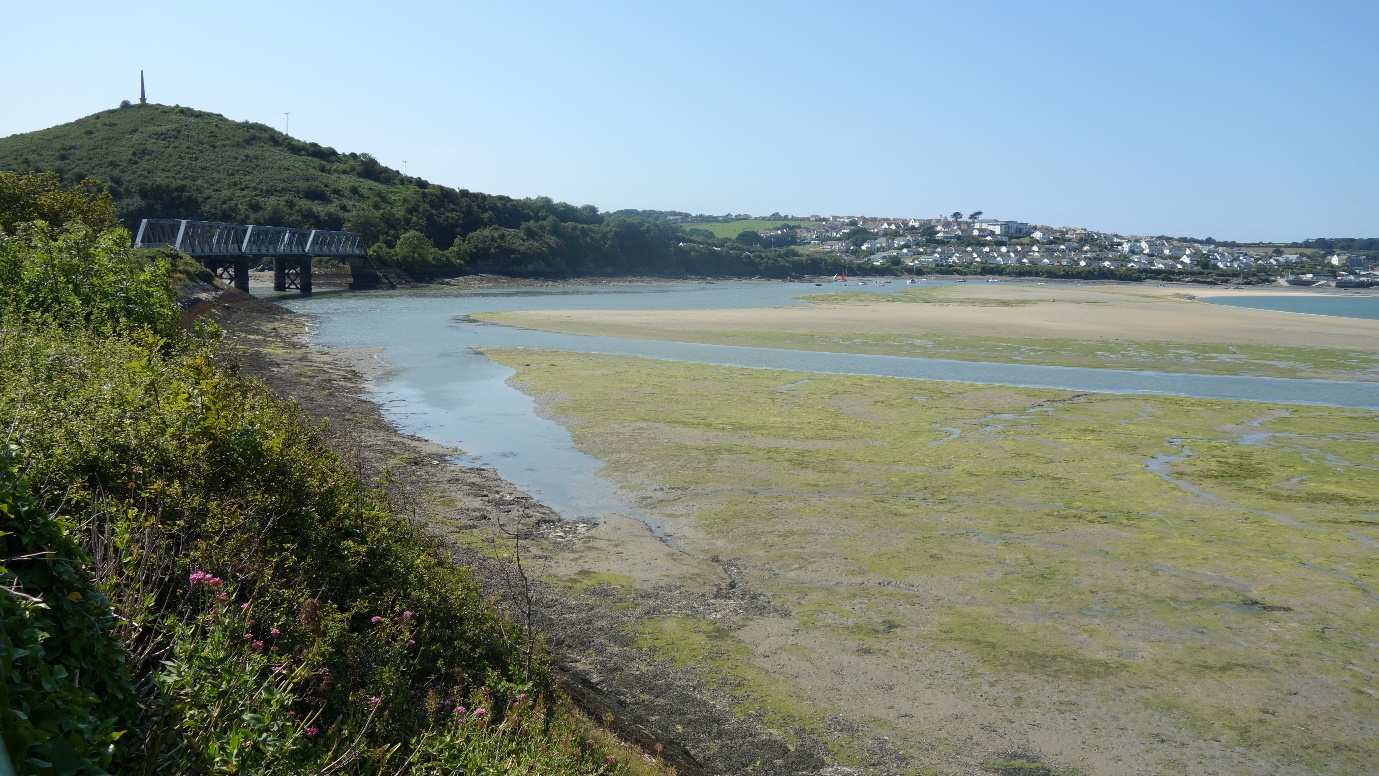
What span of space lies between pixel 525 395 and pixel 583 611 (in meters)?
19.2

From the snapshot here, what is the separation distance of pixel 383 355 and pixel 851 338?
966 inches

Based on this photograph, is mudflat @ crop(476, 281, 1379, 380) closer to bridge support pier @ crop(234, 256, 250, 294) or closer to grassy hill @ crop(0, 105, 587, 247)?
bridge support pier @ crop(234, 256, 250, 294)

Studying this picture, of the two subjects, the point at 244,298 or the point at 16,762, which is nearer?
the point at 16,762

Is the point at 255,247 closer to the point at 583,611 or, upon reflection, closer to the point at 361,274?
the point at 361,274

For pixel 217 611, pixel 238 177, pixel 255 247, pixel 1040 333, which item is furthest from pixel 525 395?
pixel 238 177

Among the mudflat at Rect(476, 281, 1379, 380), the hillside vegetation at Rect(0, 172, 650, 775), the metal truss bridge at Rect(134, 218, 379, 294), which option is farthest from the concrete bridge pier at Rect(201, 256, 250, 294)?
the hillside vegetation at Rect(0, 172, 650, 775)

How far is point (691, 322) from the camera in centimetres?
6259

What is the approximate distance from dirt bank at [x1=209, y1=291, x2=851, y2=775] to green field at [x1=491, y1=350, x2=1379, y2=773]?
0.34 meters

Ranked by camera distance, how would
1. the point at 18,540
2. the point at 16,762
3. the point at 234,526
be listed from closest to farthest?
the point at 16,762, the point at 18,540, the point at 234,526

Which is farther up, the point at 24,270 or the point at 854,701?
Answer: the point at 24,270

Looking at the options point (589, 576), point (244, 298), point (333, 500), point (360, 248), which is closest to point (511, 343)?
point (244, 298)

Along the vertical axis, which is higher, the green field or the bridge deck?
the bridge deck

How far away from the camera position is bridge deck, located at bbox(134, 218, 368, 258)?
68200 millimetres

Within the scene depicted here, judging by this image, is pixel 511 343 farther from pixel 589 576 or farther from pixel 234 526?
pixel 234 526
